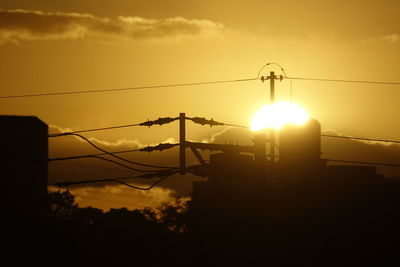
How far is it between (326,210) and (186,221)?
11.4 metres

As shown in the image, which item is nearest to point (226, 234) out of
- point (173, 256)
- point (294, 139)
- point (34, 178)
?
point (173, 256)

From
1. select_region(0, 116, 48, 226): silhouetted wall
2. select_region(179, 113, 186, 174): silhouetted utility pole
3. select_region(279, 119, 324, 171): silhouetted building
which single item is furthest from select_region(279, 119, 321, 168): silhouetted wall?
select_region(0, 116, 48, 226): silhouetted wall

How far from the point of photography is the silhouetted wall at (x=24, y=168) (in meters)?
23.5

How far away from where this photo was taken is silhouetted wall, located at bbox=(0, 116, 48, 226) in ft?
77.0

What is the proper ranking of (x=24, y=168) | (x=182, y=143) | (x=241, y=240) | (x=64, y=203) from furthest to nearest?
(x=64, y=203) < (x=241, y=240) < (x=182, y=143) < (x=24, y=168)

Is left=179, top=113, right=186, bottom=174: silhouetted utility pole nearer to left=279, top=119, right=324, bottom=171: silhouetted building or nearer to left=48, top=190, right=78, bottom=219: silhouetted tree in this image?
left=279, top=119, right=324, bottom=171: silhouetted building

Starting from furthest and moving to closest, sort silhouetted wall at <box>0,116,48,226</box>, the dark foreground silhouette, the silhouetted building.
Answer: the silhouetted building < the dark foreground silhouette < silhouetted wall at <box>0,116,48,226</box>

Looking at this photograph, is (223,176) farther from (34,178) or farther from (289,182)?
(289,182)

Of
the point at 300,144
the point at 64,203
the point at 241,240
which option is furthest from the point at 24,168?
the point at 64,203

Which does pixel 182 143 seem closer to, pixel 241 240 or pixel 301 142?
pixel 241 240

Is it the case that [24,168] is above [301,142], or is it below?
below

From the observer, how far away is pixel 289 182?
48938 mm

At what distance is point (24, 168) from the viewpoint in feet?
78.5

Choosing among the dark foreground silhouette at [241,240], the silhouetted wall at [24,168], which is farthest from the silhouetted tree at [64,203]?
the silhouetted wall at [24,168]
